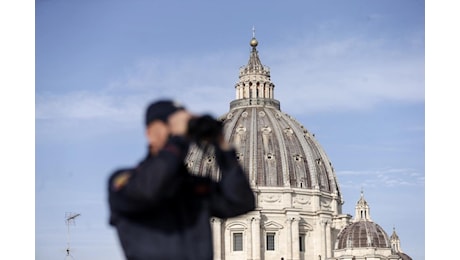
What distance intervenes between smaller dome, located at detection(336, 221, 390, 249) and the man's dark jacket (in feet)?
125

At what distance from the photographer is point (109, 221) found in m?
2.32

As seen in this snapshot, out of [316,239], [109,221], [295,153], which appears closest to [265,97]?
[295,153]

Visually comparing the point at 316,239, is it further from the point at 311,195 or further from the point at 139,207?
the point at 139,207

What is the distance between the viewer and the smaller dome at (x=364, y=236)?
131ft

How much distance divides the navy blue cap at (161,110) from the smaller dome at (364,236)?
125ft

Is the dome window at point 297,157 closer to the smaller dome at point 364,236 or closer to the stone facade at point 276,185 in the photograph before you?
the stone facade at point 276,185

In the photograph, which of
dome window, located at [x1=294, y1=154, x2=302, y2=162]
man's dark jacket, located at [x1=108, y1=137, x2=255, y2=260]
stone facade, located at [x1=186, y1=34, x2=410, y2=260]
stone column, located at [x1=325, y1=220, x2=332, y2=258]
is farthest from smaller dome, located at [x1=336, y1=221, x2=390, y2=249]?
man's dark jacket, located at [x1=108, y1=137, x2=255, y2=260]

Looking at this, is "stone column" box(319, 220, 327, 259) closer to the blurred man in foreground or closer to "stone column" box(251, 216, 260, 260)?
"stone column" box(251, 216, 260, 260)

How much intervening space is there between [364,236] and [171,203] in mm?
38426

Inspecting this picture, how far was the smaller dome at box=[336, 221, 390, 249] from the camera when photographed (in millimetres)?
39812

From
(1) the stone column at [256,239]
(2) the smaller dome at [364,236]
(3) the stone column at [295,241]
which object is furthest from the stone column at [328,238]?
(2) the smaller dome at [364,236]

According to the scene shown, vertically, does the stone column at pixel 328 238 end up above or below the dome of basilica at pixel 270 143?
below

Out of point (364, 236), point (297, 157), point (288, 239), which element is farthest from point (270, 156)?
point (364, 236)

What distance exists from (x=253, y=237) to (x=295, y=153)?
17.7 feet
